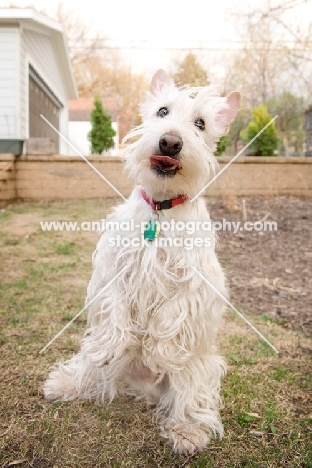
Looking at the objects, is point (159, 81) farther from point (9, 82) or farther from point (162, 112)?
point (9, 82)

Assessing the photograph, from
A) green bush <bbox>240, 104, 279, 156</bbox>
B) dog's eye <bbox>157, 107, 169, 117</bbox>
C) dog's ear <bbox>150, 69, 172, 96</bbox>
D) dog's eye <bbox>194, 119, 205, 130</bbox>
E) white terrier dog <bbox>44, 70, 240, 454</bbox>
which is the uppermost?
green bush <bbox>240, 104, 279, 156</bbox>

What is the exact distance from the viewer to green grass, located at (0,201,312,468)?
2.15 meters

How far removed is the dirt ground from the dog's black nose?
7.85 ft

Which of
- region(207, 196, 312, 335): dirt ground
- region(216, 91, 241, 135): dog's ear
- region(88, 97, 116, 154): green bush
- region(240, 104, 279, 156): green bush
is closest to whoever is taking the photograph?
region(216, 91, 241, 135): dog's ear

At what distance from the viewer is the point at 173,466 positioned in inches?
83.2

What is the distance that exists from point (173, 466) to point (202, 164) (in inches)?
56.4

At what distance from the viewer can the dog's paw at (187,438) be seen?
2199 mm

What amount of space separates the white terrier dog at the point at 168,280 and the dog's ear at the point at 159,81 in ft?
0.32

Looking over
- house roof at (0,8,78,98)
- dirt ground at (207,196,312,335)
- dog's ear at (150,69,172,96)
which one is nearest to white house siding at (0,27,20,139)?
house roof at (0,8,78,98)

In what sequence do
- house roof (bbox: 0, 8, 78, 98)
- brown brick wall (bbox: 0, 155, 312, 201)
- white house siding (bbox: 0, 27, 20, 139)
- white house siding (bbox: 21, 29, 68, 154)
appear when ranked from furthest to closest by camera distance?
white house siding (bbox: 21, 29, 68, 154) → brown brick wall (bbox: 0, 155, 312, 201) → white house siding (bbox: 0, 27, 20, 139) → house roof (bbox: 0, 8, 78, 98)

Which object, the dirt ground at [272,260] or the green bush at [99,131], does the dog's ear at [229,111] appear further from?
the green bush at [99,131]

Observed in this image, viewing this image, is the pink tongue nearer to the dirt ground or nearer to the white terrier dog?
the white terrier dog

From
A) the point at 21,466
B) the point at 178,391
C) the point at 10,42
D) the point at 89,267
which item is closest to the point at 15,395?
the point at 21,466

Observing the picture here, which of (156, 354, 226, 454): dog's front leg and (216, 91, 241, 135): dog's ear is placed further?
(216, 91, 241, 135): dog's ear
